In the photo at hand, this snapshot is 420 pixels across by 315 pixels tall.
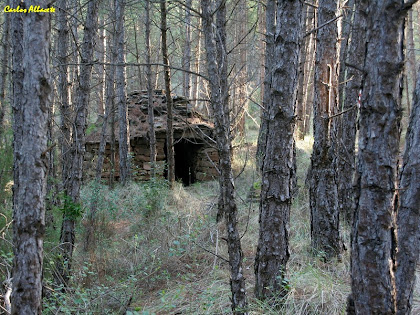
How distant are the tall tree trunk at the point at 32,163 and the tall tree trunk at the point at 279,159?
1.96m

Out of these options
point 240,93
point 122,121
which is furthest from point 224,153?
point 122,121

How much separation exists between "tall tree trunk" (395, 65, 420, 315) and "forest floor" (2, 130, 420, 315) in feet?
2.87

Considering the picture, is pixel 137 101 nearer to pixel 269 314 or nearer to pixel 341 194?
pixel 341 194

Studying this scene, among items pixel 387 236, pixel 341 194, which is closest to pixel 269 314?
pixel 387 236

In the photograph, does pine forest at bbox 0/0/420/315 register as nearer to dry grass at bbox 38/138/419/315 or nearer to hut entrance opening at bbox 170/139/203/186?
dry grass at bbox 38/138/419/315

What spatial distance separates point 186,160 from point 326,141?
7939mm

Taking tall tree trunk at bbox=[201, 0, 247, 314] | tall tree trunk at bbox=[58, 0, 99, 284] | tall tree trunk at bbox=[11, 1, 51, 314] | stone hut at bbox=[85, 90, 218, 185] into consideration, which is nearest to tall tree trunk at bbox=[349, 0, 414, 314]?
tall tree trunk at bbox=[201, 0, 247, 314]

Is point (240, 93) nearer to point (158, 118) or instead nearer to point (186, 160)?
point (158, 118)

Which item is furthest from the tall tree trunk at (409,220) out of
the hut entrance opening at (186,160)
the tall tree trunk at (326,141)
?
the hut entrance opening at (186,160)

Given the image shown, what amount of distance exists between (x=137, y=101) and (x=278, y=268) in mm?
9322

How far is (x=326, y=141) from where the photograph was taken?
492 centimetres

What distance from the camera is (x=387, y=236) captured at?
2.12m

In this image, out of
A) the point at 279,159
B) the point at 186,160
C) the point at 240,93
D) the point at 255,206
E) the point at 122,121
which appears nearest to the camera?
the point at 279,159

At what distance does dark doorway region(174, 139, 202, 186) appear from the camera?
11.8 metres
